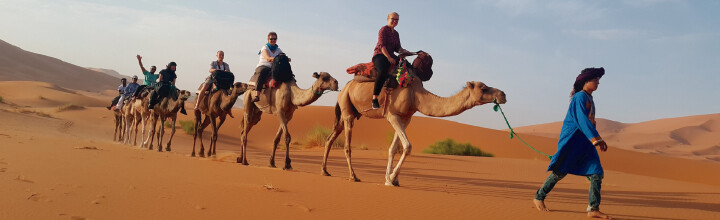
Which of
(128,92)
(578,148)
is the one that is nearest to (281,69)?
(578,148)

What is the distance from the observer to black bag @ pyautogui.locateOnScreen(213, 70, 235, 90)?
1281 cm

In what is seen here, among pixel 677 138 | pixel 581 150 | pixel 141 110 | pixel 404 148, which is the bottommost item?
pixel 141 110

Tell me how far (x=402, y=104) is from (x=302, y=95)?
2.75 metres

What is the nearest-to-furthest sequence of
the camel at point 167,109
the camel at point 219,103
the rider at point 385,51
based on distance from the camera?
the rider at point 385,51, the camel at point 219,103, the camel at point 167,109

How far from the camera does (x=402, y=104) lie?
7652 millimetres

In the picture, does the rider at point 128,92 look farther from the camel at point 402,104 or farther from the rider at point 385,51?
the rider at point 385,51

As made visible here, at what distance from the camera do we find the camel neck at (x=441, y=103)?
699cm

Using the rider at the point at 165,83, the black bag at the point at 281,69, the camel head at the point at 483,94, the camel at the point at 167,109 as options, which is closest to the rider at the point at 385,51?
the camel head at the point at 483,94

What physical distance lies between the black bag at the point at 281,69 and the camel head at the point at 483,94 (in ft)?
14.9

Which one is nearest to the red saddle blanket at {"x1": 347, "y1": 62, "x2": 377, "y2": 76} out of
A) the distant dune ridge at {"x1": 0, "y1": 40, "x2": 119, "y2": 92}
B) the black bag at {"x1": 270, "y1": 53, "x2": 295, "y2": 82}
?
the black bag at {"x1": 270, "y1": 53, "x2": 295, "y2": 82}

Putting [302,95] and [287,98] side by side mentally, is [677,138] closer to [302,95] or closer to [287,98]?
[287,98]

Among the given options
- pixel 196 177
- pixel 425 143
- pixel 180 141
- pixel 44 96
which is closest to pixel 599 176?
pixel 196 177

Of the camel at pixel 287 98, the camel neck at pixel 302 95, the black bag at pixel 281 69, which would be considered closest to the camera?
the camel at pixel 287 98

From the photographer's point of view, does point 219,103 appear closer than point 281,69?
No
